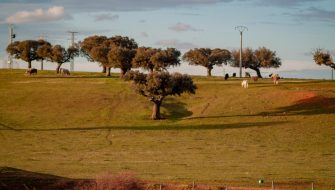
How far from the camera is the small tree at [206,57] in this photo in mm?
155500

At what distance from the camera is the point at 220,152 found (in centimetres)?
5762

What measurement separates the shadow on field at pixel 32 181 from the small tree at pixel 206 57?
118 metres

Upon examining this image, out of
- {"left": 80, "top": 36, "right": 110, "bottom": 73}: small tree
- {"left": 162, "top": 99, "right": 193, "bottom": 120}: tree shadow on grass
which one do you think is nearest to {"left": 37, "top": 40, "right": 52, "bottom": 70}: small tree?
{"left": 80, "top": 36, "right": 110, "bottom": 73}: small tree

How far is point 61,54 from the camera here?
14900 cm

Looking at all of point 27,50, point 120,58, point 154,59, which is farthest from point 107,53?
point 27,50

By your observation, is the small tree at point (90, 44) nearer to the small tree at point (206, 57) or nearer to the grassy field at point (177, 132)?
the small tree at point (206, 57)

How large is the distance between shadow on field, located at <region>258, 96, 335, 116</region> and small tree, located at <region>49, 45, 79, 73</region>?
76153 millimetres

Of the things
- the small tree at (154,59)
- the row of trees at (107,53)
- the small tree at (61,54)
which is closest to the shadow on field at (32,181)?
the small tree at (154,59)

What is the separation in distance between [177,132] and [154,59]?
5403 centimetres

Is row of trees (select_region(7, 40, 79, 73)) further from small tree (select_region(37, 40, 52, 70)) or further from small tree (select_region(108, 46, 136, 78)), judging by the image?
small tree (select_region(108, 46, 136, 78))

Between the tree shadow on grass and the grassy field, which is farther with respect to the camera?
the tree shadow on grass

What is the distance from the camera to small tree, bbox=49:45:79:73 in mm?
148750

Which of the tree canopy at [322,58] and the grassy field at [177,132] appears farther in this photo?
the tree canopy at [322,58]

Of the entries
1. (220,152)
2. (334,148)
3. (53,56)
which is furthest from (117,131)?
(53,56)
